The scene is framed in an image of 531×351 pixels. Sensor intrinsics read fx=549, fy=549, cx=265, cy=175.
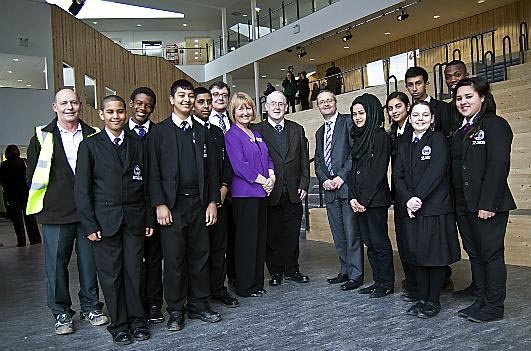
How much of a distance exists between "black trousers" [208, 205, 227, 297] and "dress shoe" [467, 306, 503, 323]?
5.92 feet

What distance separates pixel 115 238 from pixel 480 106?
250cm

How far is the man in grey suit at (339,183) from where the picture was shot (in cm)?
468

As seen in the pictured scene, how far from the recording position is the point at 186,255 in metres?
3.85

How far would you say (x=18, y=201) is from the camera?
895 centimetres

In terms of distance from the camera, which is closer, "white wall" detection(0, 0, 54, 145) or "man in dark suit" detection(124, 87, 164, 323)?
"man in dark suit" detection(124, 87, 164, 323)

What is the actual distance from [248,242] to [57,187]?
5.04ft

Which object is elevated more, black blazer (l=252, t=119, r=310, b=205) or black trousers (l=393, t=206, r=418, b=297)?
black blazer (l=252, t=119, r=310, b=205)

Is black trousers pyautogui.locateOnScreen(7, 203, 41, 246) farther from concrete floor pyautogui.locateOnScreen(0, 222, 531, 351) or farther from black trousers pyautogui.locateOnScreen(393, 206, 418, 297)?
black trousers pyautogui.locateOnScreen(393, 206, 418, 297)

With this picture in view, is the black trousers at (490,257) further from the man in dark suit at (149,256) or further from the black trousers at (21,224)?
the black trousers at (21,224)

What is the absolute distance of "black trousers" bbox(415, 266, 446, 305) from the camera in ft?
12.4

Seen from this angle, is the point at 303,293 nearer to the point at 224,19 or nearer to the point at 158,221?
the point at 158,221

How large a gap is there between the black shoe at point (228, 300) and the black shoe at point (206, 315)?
13.9 inches

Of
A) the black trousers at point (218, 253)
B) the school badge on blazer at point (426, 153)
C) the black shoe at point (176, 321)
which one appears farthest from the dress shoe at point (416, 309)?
the black shoe at point (176, 321)

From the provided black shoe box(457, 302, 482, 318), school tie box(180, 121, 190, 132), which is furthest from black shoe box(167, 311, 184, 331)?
black shoe box(457, 302, 482, 318)
